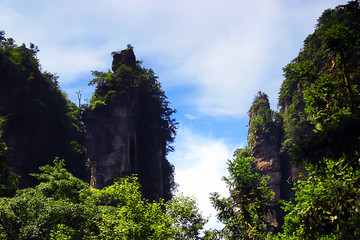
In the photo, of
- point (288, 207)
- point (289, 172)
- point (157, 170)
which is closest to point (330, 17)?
point (289, 172)

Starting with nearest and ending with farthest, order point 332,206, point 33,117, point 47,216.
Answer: point 332,206, point 47,216, point 33,117

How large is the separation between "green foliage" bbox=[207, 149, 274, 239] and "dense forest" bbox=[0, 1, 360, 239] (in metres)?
0.06

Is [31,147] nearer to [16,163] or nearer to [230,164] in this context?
[16,163]

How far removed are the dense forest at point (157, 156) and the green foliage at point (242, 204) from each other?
0.06 m

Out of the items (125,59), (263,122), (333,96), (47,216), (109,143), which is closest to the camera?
(333,96)

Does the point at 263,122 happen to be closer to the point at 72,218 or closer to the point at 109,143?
the point at 109,143

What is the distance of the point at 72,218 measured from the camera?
49.1 feet

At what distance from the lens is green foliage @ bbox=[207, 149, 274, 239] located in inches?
596

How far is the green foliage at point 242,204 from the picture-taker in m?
15.1

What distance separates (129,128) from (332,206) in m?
33.5

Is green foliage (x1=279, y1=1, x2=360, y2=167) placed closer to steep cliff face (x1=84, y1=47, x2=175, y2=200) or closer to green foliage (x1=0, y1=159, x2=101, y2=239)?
green foliage (x1=0, y1=159, x2=101, y2=239)

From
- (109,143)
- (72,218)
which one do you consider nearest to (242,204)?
(72,218)

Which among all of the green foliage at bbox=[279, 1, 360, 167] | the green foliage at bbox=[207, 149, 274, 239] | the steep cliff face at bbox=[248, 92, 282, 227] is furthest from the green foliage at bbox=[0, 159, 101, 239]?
Result: the steep cliff face at bbox=[248, 92, 282, 227]

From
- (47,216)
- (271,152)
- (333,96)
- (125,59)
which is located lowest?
(47,216)
